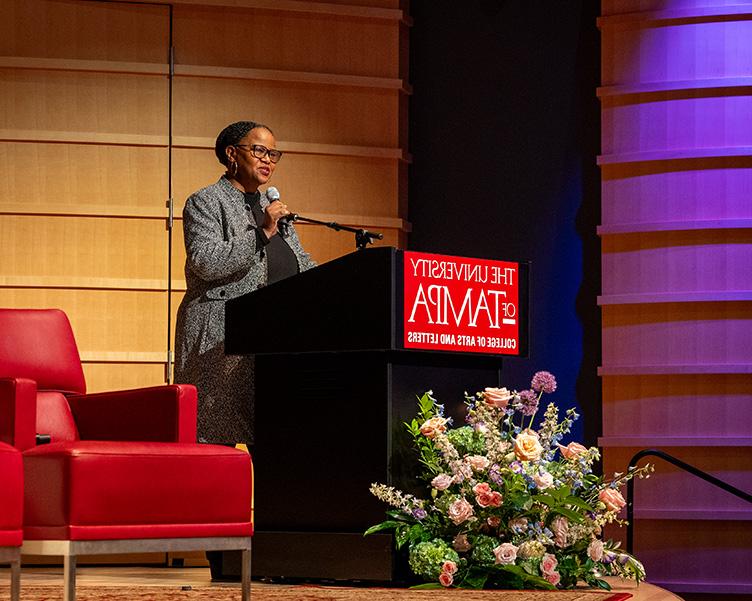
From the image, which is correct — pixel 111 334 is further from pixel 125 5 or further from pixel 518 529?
pixel 518 529

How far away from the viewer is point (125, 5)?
5.04 meters

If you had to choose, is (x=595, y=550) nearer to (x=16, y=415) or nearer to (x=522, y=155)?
(x=16, y=415)

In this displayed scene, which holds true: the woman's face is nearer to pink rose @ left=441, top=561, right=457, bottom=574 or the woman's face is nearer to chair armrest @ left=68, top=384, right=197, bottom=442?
chair armrest @ left=68, top=384, right=197, bottom=442

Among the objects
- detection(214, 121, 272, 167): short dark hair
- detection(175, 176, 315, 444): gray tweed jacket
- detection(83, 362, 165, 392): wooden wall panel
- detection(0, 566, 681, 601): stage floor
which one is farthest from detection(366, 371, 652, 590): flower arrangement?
detection(83, 362, 165, 392): wooden wall panel

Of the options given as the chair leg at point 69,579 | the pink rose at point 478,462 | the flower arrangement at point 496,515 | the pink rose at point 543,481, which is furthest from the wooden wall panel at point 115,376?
the chair leg at point 69,579

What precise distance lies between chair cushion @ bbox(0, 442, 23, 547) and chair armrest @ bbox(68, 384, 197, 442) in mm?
740

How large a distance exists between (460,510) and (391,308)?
55 cm

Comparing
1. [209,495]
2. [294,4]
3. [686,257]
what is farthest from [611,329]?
[209,495]

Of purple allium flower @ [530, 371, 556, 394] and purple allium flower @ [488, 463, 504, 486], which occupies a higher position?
purple allium flower @ [530, 371, 556, 394]

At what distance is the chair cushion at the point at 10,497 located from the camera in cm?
257

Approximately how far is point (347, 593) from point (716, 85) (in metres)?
→ 2.73

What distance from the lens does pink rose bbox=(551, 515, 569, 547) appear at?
3.46 metres

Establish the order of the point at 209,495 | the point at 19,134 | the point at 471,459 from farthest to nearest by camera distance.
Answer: the point at 19,134 → the point at 471,459 → the point at 209,495

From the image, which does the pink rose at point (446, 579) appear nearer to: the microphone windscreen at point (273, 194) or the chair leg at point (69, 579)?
the chair leg at point (69, 579)
